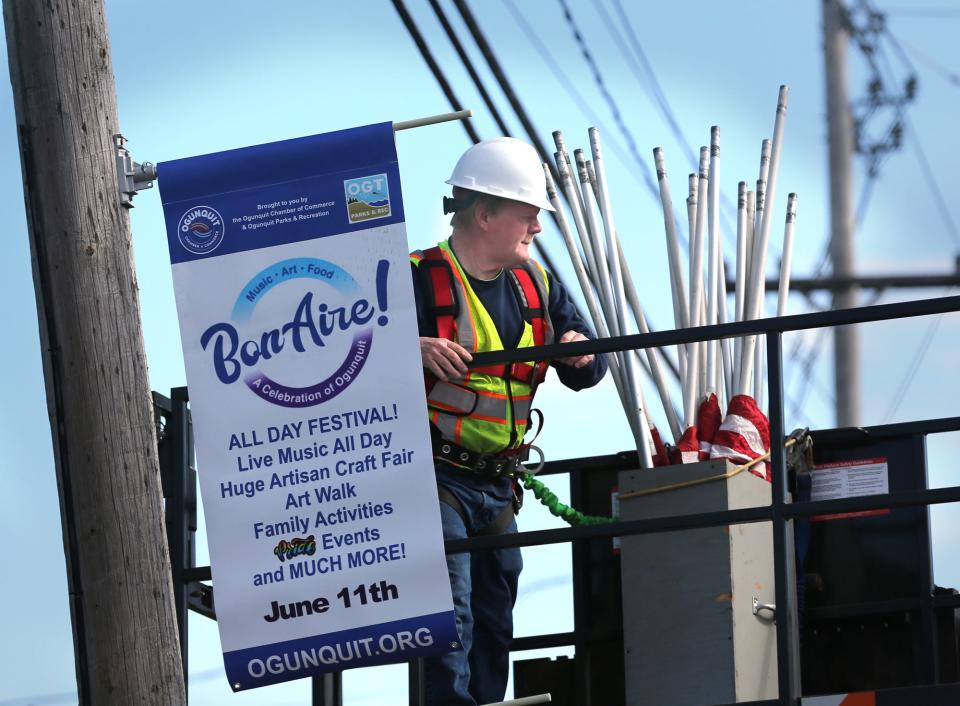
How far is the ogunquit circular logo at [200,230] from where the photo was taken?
274 inches

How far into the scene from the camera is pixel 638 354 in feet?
27.9

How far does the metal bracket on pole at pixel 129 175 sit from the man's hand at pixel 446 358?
4.11 feet

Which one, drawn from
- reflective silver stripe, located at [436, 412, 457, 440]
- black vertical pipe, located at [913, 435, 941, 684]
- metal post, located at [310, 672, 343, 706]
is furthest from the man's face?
black vertical pipe, located at [913, 435, 941, 684]

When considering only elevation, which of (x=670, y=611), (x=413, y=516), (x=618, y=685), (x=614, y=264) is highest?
(x=614, y=264)

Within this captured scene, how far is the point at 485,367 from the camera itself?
7.29m

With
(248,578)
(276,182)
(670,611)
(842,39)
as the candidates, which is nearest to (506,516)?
(670,611)

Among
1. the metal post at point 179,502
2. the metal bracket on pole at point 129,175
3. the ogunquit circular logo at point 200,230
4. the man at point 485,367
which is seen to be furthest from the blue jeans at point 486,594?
the metal bracket on pole at point 129,175

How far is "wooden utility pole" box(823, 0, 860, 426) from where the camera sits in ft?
45.1

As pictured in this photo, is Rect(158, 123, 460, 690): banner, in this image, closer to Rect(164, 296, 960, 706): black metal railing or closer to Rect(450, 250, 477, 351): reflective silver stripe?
Rect(164, 296, 960, 706): black metal railing

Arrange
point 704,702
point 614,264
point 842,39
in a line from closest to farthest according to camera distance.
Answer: point 704,702, point 614,264, point 842,39

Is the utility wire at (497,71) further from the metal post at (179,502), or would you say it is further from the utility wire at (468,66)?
the metal post at (179,502)

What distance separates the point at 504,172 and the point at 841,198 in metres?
6.71

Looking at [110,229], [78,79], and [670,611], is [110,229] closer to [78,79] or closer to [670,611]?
[78,79]

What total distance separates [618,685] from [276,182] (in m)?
2.88
